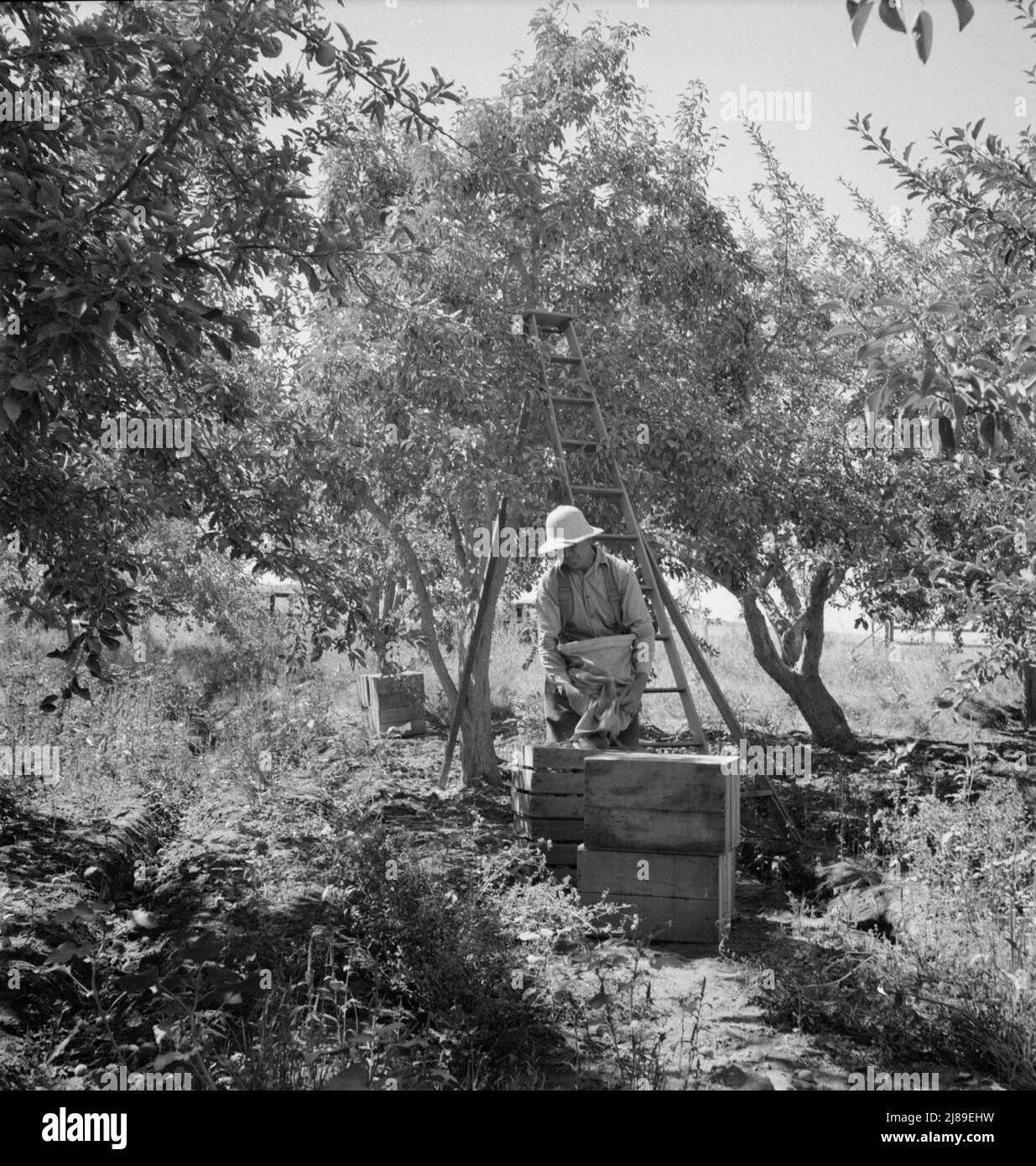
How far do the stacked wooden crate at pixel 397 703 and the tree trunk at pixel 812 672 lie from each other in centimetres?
432

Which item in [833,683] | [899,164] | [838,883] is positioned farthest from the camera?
[833,683]

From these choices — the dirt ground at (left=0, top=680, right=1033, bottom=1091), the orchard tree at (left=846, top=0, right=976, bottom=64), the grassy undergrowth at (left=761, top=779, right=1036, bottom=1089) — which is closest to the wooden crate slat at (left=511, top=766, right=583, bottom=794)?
the dirt ground at (left=0, top=680, right=1033, bottom=1091)

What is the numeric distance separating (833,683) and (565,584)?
11.3 metres

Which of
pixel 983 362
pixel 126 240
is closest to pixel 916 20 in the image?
pixel 983 362

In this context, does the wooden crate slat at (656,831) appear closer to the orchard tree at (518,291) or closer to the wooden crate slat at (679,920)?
the wooden crate slat at (679,920)

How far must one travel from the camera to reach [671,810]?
20.7 feet

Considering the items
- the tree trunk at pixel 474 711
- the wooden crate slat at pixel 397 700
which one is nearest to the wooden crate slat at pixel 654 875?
the tree trunk at pixel 474 711

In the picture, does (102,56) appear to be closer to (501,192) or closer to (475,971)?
(475,971)

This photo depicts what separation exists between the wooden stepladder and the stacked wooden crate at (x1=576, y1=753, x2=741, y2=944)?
1.66 metres

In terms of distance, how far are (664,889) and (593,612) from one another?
2010 millimetres

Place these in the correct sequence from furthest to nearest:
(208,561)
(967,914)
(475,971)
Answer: (208,561)
(967,914)
(475,971)

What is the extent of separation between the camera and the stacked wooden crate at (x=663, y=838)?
6.28 m
